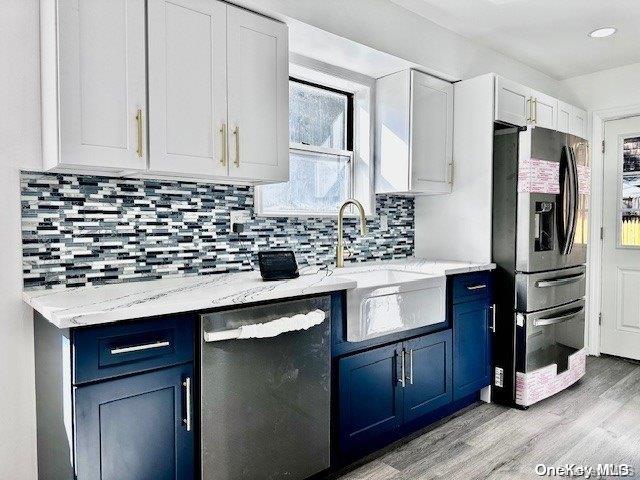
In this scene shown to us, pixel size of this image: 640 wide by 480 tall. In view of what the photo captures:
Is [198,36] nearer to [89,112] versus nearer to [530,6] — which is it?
[89,112]

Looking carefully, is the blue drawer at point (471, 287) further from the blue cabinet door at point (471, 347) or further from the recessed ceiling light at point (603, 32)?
the recessed ceiling light at point (603, 32)

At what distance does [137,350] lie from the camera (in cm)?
150

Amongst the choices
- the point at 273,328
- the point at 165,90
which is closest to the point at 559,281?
the point at 273,328

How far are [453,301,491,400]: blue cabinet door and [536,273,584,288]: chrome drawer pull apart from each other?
0.36 m

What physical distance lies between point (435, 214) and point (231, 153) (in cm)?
181

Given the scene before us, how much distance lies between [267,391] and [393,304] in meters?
0.79

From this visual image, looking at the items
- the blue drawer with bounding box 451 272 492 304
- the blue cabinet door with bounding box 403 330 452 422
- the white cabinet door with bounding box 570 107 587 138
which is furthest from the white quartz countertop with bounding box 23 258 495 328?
the white cabinet door with bounding box 570 107 587 138

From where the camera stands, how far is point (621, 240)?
395 cm

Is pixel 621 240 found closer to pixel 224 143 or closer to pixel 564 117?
pixel 564 117

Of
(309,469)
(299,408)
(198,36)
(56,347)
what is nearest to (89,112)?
(198,36)

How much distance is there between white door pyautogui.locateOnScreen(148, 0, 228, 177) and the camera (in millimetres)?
1827

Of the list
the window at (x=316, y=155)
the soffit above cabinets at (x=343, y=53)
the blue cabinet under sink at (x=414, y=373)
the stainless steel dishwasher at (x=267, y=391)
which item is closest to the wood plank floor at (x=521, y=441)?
the blue cabinet under sink at (x=414, y=373)

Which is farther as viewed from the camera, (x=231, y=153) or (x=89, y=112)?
(x=231, y=153)

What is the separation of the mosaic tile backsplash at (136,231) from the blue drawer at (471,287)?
0.88 metres
